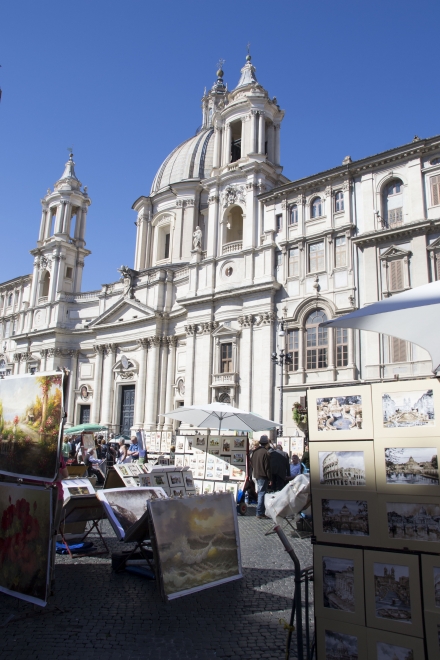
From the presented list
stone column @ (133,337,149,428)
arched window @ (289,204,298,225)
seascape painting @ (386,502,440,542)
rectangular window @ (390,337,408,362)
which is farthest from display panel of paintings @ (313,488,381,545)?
stone column @ (133,337,149,428)

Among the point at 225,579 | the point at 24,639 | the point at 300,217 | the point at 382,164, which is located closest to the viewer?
the point at 24,639

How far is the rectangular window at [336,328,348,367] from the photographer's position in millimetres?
26469

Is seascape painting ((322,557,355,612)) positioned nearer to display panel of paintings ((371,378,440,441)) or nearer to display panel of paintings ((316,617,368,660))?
display panel of paintings ((316,617,368,660))

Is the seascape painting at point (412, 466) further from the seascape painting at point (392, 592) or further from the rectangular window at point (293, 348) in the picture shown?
the rectangular window at point (293, 348)

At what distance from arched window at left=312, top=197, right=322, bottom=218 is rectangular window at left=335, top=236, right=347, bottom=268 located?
86.7 inches

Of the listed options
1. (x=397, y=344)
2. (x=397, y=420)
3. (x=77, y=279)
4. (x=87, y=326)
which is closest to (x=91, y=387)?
(x=87, y=326)

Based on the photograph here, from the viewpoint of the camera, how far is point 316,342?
2772 cm

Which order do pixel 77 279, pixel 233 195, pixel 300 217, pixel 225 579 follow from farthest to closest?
pixel 77 279
pixel 233 195
pixel 300 217
pixel 225 579

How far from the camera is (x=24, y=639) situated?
17.4 ft

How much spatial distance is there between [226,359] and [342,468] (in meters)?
27.2

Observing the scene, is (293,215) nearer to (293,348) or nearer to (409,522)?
(293,348)

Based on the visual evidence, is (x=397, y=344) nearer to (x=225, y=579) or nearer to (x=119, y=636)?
(x=225, y=579)

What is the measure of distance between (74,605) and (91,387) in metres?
36.9

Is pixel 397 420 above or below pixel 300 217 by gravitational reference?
below
